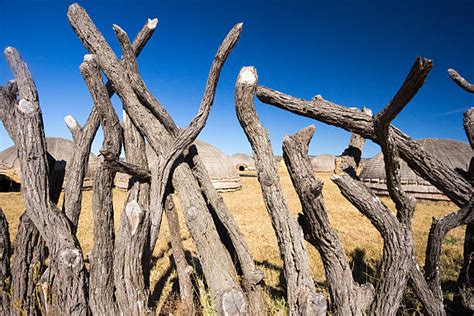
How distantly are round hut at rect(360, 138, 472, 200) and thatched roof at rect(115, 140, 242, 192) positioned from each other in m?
8.49

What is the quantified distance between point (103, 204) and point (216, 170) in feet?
46.2

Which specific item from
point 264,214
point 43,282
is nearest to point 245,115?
point 43,282

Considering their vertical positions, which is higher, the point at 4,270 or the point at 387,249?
the point at 387,249

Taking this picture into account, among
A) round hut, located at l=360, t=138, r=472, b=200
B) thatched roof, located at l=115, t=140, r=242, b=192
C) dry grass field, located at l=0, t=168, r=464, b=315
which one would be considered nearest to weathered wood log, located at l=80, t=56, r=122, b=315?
dry grass field, located at l=0, t=168, r=464, b=315

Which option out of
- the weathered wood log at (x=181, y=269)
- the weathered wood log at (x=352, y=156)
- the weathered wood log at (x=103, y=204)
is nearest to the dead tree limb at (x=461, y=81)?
the weathered wood log at (x=352, y=156)

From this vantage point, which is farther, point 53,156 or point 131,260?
point 53,156

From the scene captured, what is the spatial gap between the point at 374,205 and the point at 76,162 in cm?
365

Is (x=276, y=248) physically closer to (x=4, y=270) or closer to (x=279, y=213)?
(x=279, y=213)

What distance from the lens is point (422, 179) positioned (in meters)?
13.5

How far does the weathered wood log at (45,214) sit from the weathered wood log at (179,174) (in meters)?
1.00

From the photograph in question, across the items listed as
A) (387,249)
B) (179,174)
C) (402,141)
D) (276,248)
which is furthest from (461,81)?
(276,248)

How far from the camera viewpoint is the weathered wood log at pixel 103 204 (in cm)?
272

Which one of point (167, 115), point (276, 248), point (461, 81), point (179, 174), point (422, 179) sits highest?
point (461, 81)

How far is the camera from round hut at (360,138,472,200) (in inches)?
506
